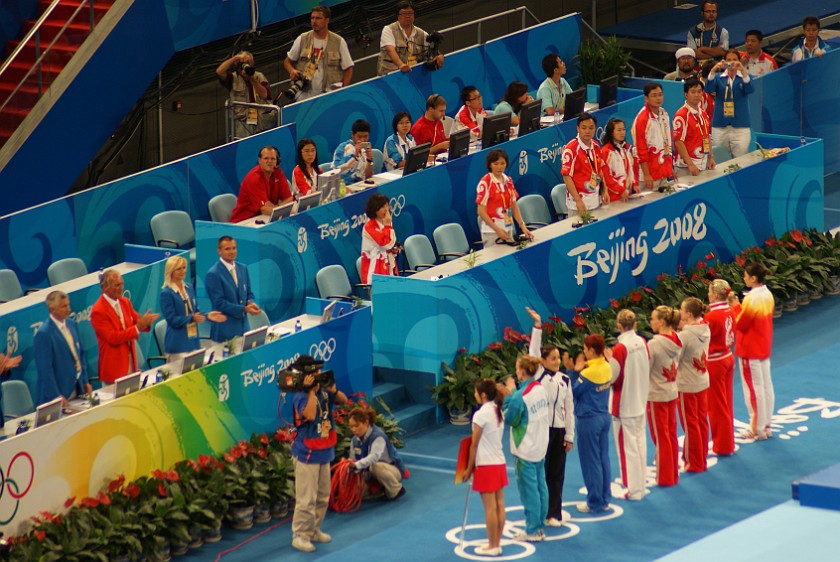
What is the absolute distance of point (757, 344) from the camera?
1450 cm

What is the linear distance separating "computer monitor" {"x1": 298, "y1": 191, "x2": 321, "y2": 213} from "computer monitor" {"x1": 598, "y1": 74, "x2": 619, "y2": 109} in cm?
536

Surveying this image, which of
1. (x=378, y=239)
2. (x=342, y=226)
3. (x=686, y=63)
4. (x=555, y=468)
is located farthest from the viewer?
(x=686, y=63)

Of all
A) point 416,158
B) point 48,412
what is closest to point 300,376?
point 48,412

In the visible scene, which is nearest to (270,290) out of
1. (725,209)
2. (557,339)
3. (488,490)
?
(557,339)

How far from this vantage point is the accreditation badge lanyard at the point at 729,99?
20.0 m

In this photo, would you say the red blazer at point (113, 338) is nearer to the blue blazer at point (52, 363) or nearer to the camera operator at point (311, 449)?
the blue blazer at point (52, 363)

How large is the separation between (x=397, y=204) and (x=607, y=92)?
433 cm

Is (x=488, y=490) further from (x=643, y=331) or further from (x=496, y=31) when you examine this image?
(x=496, y=31)

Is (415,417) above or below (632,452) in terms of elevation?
above

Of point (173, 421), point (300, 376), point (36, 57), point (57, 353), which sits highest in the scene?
point (36, 57)

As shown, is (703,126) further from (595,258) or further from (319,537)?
(319,537)

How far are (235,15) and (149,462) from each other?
888cm

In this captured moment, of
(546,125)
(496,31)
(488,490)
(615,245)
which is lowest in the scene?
(488,490)

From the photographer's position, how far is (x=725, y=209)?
18.6 meters
